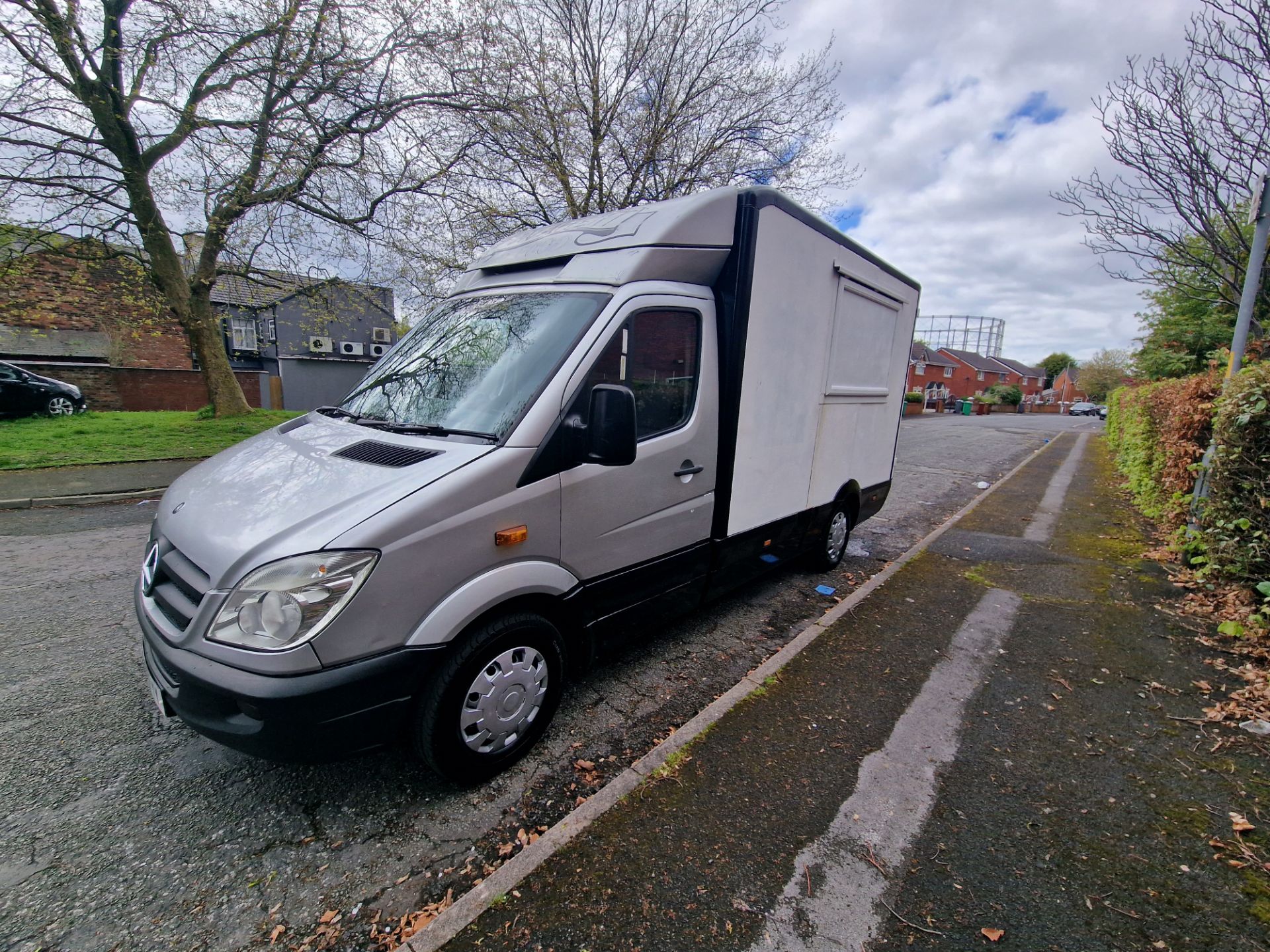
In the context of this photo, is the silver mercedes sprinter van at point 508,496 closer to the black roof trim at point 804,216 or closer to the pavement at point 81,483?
the black roof trim at point 804,216

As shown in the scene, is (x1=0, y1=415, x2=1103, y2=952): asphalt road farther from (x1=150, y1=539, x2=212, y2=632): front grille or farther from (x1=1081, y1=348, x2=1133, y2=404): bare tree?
(x1=1081, y1=348, x2=1133, y2=404): bare tree

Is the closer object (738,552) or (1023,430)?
(738,552)

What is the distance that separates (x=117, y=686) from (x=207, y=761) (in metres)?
1.10

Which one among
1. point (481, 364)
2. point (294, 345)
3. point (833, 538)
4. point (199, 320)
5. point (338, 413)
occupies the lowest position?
point (833, 538)

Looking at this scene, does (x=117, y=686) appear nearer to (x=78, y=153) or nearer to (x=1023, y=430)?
(x=78, y=153)

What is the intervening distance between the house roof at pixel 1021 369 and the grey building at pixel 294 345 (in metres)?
90.1

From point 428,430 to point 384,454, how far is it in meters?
0.24

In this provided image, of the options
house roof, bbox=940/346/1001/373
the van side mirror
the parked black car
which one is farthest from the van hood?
house roof, bbox=940/346/1001/373

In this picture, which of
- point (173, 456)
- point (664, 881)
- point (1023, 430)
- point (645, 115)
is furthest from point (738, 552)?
point (1023, 430)

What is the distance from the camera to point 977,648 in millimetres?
3939

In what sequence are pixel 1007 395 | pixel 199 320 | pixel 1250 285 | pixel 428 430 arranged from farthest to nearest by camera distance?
pixel 1007 395 < pixel 199 320 < pixel 1250 285 < pixel 428 430

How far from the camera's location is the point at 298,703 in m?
1.91

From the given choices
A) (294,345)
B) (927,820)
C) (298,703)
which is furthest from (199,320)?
(294,345)

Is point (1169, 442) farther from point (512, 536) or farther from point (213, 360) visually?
point (213, 360)
